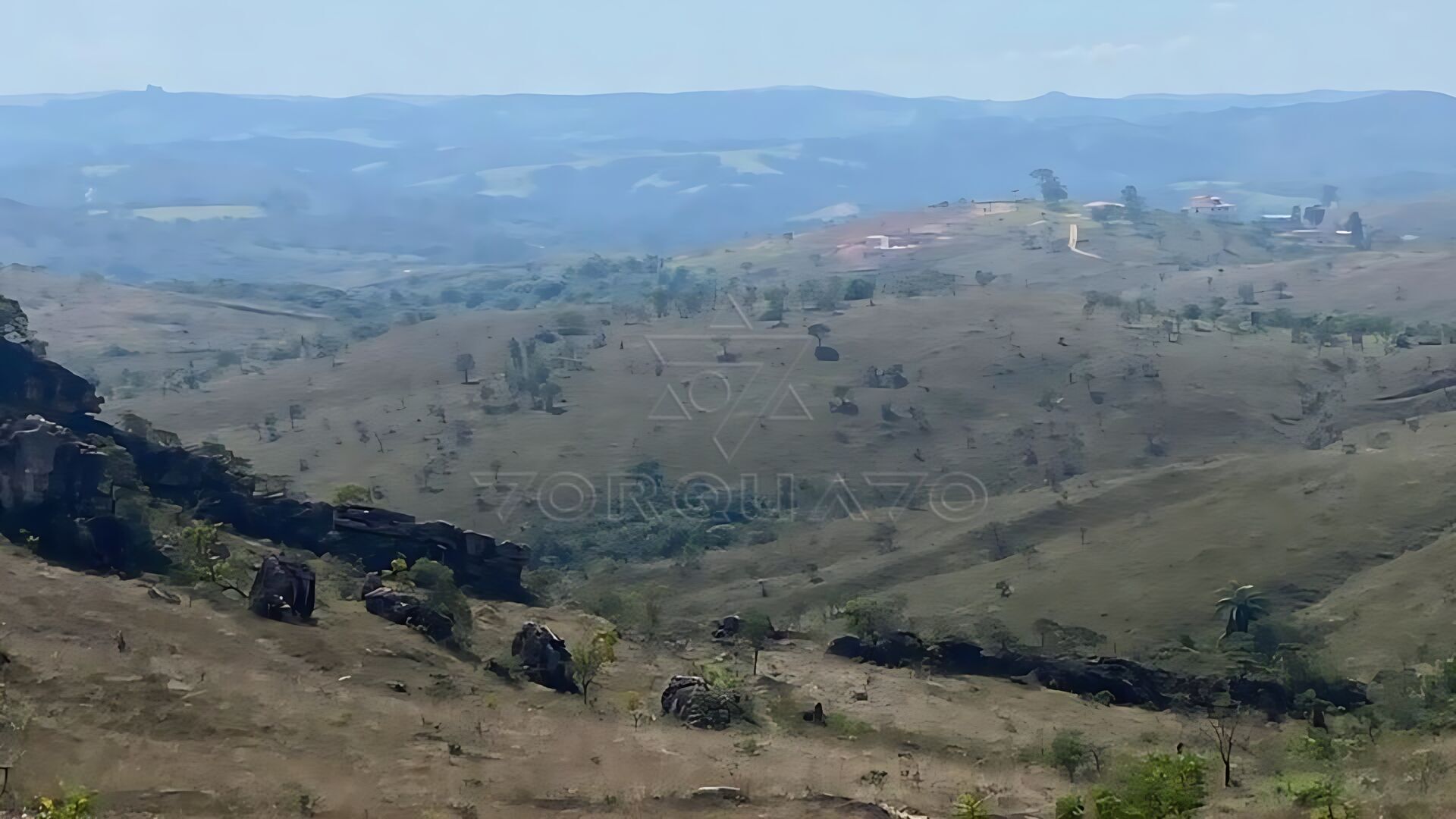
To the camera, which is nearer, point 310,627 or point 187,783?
point 187,783

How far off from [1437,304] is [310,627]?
194037 mm

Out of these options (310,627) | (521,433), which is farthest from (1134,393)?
(310,627)

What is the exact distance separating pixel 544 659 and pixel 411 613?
5.88 m

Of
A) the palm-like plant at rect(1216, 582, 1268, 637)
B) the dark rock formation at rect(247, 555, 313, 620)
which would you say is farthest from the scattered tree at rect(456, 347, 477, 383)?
the dark rock formation at rect(247, 555, 313, 620)

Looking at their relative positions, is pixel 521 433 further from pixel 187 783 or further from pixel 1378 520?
pixel 187 783

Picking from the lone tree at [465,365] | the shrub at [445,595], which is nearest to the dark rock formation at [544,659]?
the shrub at [445,595]

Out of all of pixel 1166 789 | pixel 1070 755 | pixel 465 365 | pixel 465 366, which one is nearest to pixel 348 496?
pixel 1070 755

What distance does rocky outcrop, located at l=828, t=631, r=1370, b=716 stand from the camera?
5519 cm

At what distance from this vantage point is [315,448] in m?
134

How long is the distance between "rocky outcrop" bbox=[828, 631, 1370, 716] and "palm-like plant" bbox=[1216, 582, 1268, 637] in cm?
1114

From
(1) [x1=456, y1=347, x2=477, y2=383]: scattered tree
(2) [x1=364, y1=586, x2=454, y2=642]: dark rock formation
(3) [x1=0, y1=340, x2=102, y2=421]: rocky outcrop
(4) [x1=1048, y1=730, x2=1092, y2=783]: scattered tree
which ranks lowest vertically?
(1) [x1=456, y1=347, x2=477, y2=383]: scattered tree

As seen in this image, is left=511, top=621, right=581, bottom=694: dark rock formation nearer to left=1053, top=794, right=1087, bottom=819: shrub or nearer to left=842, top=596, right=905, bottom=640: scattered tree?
left=842, top=596, right=905, bottom=640: scattered tree

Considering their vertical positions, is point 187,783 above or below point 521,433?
above

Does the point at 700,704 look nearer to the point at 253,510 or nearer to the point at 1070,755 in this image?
the point at 1070,755
